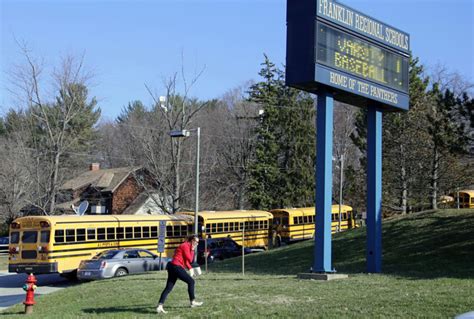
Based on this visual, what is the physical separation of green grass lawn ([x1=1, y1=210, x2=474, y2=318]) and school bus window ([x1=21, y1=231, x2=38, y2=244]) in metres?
7.26

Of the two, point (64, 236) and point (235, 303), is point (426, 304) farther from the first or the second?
point (64, 236)

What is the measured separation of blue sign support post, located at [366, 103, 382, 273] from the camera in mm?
19125

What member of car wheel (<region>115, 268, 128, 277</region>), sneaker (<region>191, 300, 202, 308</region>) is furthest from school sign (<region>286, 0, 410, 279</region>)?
car wheel (<region>115, 268, 128, 277</region>)

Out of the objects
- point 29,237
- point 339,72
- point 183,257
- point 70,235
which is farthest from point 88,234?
point 183,257

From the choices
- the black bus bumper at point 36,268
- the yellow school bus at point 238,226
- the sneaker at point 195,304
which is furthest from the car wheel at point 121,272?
the sneaker at point 195,304

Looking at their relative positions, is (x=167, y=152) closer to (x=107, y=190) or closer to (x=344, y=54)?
(x=107, y=190)

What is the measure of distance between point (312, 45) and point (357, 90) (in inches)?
91.0

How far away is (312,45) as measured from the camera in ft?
55.7

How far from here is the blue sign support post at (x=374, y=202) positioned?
1912 cm

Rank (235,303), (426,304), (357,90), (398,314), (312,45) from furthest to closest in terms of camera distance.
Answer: (357,90), (312,45), (235,303), (426,304), (398,314)

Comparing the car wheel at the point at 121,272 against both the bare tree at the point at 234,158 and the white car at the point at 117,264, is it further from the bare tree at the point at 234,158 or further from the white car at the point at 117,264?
the bare tree at the point at 234,158

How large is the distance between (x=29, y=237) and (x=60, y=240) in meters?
1.26

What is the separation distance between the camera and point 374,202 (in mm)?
19250

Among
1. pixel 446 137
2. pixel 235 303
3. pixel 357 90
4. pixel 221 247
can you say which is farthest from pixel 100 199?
pixel 235 303
